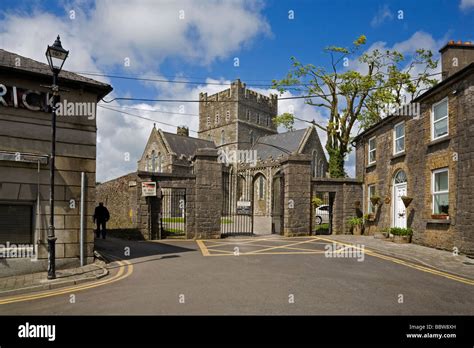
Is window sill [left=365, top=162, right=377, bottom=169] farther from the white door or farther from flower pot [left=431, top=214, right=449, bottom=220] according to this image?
flower pot [left=431, top=214, right=449, bottom=220]

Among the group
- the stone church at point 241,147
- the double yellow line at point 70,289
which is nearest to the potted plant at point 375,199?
the double yellow line at point 70,289

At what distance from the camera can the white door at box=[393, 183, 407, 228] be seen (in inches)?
680

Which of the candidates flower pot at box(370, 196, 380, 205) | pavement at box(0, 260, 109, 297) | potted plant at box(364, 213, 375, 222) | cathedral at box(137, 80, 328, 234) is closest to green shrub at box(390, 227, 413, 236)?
flower pot at box(370, 196, 380, 205)

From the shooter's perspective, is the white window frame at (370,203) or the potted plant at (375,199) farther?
the white window frame at (370,203)

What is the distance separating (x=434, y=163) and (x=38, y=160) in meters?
13.8

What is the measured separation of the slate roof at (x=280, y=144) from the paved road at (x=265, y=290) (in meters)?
42.1

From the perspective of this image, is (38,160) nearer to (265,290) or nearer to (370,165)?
(265,290)

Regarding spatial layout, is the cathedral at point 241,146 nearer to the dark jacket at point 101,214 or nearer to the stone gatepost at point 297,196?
the stone gatepost at point 297,196

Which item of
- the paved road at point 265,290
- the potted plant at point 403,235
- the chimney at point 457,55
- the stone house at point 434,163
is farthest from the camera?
the potted plant at point 403,235

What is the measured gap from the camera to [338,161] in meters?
27.4

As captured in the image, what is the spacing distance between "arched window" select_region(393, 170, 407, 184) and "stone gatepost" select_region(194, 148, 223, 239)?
8596 mm

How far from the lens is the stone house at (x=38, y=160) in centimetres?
942
